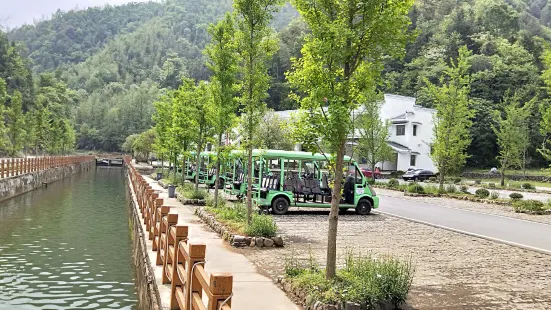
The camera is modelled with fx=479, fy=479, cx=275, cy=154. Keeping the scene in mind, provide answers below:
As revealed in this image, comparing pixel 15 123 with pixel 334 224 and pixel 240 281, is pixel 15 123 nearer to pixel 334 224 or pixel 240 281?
pixel 240 281

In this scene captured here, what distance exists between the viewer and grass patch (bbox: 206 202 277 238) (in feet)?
37.1

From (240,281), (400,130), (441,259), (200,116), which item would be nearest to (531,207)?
(441,259)

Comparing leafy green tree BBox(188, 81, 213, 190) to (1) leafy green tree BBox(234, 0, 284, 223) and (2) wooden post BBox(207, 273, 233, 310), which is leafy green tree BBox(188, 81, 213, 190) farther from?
(2) wooden post BBox(207, 273, 233, 310)

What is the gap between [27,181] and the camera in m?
30.7

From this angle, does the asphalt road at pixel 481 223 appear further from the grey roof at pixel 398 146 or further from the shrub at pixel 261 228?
the grey roof at pixel 398 146

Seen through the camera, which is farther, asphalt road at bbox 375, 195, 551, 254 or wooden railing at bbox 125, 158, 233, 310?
asphalt road at bbox 375, 195, 551, 254

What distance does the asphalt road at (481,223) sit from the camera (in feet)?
45.6

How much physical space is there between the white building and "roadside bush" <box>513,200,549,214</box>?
95.5ft

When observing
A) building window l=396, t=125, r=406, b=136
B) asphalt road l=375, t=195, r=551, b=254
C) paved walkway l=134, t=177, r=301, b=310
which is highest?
building window l=396, t=125, r=406, b=136

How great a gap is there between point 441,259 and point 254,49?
706 centimetres

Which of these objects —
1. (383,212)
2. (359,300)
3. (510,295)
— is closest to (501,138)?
(383,212)

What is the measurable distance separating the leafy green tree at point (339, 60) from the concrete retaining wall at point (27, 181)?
2299cm

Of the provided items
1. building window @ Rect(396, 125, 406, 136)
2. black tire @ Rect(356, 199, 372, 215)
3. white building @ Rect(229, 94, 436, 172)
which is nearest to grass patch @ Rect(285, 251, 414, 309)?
black tire @ Rect(356, 199, 372, 215)

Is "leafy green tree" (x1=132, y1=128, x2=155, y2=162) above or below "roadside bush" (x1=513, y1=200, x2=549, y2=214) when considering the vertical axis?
above
